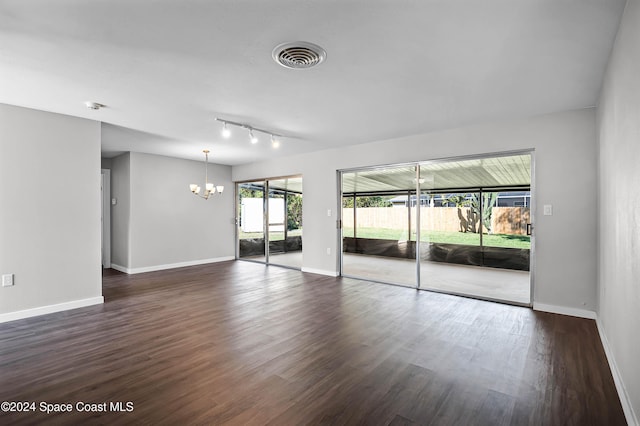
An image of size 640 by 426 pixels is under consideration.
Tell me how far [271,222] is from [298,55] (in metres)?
5.61

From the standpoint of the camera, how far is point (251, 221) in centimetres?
813

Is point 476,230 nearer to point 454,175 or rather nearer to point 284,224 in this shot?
point 454,175

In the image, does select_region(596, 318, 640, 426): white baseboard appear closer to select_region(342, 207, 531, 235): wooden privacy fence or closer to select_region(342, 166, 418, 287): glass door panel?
select_region(342, 207, 531, 235): wooden privacy fence

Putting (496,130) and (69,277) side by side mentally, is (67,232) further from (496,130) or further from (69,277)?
(496,130)

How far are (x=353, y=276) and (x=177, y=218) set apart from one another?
4.29m

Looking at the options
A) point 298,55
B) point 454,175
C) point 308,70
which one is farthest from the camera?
point 454,175

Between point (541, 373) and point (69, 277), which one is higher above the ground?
point (69, 277)

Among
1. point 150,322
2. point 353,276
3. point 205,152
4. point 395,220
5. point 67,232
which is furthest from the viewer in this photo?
point 205,152

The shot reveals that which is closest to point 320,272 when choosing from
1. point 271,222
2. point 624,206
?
point 271,222

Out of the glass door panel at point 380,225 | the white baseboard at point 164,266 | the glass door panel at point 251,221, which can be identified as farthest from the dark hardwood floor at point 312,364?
the glass door panel at point 251,221

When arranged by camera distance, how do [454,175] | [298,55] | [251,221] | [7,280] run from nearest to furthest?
1. [298,55]
2. [7,280]
3. [454,175]
4. [251,221]

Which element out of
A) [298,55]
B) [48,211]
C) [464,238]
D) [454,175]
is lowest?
[464,238]

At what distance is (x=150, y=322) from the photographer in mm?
3549

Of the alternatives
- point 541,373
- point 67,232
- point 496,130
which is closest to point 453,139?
point 496,130
